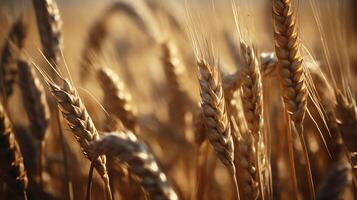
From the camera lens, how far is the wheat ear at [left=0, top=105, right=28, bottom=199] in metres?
1.42

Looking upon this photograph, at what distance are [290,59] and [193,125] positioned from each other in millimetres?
627

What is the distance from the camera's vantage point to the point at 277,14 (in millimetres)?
1368

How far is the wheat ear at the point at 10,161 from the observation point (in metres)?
1.42

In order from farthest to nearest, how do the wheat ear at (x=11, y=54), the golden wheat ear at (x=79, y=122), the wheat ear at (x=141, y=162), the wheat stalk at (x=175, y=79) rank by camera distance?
1. the wheat stalk at (x=175, y=79)
2. the wheat ear at (x=11, y=54)
3. the golden wheat ear at (x=79, y=122)
4. the wheat ear at (x=141, y=162)

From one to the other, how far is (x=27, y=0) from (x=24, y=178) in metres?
1.04

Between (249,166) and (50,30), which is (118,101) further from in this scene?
(249,166)

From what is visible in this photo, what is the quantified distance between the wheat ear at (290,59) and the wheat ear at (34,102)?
1092 millimetres

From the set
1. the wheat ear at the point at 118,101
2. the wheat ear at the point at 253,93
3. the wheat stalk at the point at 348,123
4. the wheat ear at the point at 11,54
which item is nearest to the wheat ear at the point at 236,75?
the wheat ear at the point at 253,93

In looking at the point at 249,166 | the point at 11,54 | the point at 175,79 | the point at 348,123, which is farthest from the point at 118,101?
the point at 348,123

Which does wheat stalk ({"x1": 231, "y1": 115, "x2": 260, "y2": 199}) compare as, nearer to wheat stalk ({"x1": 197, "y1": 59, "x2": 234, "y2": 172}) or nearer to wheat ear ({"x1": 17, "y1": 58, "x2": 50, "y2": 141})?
wheat stalk ({"x1": 197, "y1": 59, "x2": 234, "y2": 172})

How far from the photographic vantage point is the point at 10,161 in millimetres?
1432

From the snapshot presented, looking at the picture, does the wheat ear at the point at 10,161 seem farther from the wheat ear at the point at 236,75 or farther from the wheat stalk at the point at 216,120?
the wheat ear at the point at 236,75

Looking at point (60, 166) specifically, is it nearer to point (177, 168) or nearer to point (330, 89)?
point (177, 168)

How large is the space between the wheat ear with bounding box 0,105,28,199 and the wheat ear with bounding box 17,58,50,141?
303mm
